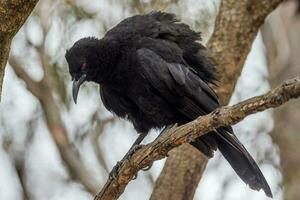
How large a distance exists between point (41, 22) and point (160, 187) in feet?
10.4

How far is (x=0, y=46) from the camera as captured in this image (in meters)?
4.01

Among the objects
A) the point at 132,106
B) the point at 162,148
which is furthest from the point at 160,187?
the point at 162,148

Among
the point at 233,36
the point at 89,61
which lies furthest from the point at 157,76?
the point at 233,36

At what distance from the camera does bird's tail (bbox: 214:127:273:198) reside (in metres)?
5.23

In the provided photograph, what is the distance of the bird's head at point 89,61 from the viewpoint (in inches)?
229

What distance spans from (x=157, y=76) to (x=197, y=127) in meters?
1.56

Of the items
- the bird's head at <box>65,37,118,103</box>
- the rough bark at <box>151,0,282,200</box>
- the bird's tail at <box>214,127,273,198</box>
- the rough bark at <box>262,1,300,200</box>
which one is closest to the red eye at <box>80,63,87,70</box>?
the bird's head at <box>65,37,118,103</box>

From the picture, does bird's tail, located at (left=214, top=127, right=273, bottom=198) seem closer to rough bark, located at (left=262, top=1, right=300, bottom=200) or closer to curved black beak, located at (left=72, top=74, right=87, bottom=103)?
curved black beak, located at (left=72, top=74, right=87, bottom=103)

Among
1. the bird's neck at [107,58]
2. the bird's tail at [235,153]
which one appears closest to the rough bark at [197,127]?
the bird's tail at [235,153]

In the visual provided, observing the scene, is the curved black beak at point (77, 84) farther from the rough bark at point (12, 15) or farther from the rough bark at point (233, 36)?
the rough bark at point (12, 15)

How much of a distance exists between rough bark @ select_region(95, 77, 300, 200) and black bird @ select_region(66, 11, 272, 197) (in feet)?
3.25

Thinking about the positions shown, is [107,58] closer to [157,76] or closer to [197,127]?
[157,76]

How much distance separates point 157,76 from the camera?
5523 mm

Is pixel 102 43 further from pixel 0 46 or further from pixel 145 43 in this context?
pixel 0 46
